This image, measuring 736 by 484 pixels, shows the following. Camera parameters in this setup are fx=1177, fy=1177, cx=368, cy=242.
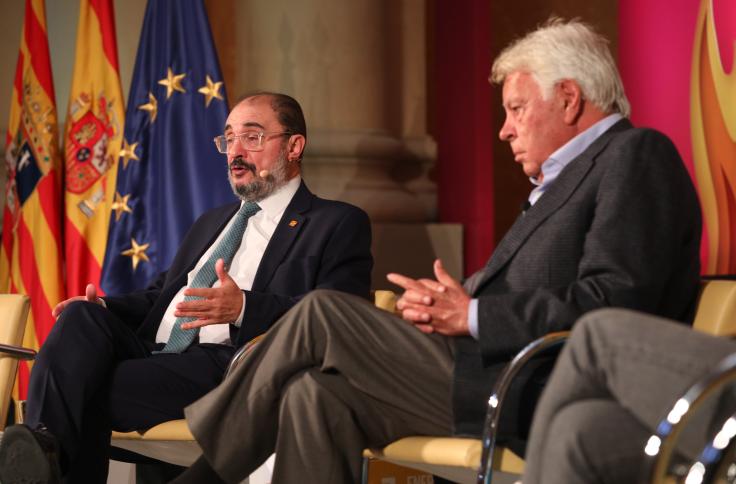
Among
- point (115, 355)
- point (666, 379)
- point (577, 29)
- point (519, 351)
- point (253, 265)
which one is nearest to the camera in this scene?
point (666, 379)

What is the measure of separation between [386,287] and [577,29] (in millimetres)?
2354

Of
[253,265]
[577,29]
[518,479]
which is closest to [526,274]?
[518,479]

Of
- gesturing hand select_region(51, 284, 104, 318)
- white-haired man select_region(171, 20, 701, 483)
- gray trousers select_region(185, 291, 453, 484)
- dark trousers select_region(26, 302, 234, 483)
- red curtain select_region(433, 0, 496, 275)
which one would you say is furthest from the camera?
red curtain select_region(433, 0, 496, 275)

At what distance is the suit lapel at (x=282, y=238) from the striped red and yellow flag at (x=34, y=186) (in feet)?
5.00

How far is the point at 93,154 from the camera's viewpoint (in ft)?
16.0

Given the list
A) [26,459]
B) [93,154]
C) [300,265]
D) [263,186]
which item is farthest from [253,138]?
[26,459]

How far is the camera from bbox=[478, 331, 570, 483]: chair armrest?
7.86ft

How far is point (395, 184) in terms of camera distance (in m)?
5.27

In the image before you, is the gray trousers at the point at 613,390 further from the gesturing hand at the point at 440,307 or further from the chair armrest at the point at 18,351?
the chair armrest at the point at 18,351

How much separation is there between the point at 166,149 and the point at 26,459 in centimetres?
210

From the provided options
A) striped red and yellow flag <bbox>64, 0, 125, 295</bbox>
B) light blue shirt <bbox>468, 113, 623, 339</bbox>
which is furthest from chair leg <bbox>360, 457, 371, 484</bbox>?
striped red and yellow flag <bbox>64, 0, 125, 295</bbox>

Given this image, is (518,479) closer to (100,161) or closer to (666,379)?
(666,379)

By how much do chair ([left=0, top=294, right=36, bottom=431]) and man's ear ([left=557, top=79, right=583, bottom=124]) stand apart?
1593 mm

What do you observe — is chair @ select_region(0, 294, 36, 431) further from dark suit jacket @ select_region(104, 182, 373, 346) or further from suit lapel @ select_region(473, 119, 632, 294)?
suit lapel @ select_region(473, 119, 632, 294)
